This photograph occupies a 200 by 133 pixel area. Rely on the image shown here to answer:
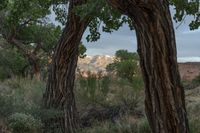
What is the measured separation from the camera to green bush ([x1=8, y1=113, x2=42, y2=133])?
10.3 m

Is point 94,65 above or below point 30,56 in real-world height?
below

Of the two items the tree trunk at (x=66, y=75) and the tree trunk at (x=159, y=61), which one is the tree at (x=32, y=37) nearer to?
the tree trunk at (x=66, y=75)

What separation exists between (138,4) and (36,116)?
5412 mm

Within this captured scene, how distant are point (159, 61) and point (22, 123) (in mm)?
4222

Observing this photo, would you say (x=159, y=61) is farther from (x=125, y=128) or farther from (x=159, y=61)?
(x=125, y=128)

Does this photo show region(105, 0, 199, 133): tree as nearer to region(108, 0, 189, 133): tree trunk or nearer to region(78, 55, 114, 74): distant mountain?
region(108, 0, 189, 133): tree trunk

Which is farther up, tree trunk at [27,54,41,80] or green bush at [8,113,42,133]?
tree trunk at [27,54,41,80]

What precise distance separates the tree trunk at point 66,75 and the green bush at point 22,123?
1871mm

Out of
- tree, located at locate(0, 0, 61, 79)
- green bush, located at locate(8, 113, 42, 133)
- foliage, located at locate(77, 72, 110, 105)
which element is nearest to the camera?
green bush, located at locate(8, 113, 42, 133)

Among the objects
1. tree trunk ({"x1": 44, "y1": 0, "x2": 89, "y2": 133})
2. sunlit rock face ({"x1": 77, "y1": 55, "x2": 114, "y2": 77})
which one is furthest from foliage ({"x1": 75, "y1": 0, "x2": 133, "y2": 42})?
sunlit rock face ({"x1": 77, "y1": 55, "x2": 114, "y2": 77})

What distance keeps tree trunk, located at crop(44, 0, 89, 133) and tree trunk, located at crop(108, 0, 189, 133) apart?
5.04 m

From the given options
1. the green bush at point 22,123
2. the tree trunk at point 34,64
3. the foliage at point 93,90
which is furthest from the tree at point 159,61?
the tree trunk at point 34,64

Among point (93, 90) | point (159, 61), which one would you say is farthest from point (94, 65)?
point (159, 61)

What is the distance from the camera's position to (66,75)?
12.6 metres
